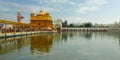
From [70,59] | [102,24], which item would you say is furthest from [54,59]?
[102,24]

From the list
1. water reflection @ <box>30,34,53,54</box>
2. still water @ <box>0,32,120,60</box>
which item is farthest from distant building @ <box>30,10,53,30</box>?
still water @ <box>0,32,120,60</box>

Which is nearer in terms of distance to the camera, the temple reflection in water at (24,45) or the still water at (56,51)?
the still water at (56,51)

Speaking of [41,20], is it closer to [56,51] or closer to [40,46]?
[40,46]

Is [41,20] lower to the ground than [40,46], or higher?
higher

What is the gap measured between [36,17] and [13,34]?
100ft

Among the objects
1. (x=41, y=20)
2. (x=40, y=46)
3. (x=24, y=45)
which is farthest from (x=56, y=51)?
(x=41, y=20)

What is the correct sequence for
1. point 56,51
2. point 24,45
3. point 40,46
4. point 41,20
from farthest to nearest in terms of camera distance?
point 41,20 → point 24,45 → point 40,46 → point 56,51

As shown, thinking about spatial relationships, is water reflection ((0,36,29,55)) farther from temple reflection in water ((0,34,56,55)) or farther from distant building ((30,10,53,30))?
distant building ((30,10,53,30))

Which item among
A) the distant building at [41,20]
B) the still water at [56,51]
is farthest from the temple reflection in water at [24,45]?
the distant building at [41,20]

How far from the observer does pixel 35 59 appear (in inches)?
448

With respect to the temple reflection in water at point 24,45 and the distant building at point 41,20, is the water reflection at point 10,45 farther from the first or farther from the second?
the distant building at point 41,20

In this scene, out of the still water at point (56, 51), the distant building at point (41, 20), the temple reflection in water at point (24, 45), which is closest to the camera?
the still water at point (56, 51)

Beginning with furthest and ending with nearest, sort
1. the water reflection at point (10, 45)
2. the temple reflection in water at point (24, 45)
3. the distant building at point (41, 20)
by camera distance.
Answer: the distant building at point (41, 20)
the temple reflection in water at point (24, 45)
the water reflection at point (10, 45)

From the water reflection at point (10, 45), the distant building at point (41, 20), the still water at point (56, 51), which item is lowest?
the still water at point (56, 51)
